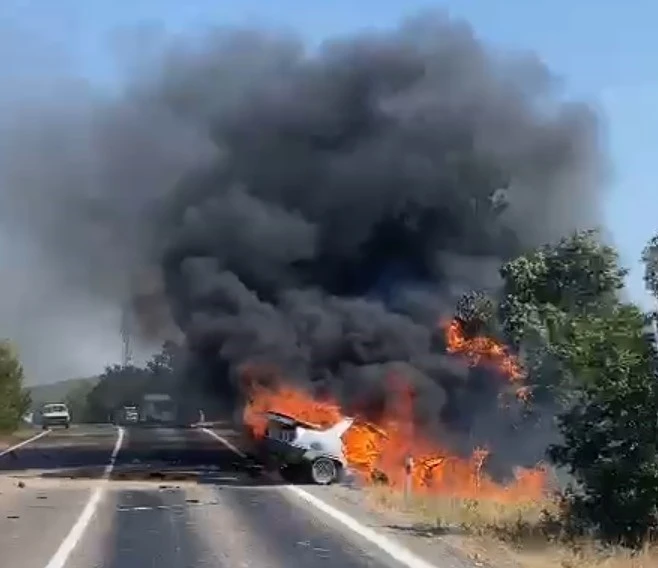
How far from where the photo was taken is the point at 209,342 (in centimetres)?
3272

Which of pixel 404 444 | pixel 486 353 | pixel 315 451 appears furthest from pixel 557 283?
pixel 315 451

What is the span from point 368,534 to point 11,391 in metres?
43.6

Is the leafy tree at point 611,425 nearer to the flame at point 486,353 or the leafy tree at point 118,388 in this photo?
the flame at point 486,353

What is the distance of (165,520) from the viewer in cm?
1773

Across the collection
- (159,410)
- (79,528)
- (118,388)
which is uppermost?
(118,388)

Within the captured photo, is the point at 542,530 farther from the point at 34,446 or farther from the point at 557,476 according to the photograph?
the point at 34,446

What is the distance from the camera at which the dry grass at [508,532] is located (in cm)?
1389

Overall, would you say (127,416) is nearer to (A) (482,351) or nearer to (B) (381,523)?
(A) (482,351)

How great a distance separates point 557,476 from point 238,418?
40.1 feet

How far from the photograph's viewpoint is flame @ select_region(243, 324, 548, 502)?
84.3ft

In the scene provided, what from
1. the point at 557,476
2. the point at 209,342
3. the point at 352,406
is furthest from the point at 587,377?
the point at 209,342

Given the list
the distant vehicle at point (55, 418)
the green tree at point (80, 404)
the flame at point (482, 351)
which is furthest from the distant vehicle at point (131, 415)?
the flame at point (482, 351)

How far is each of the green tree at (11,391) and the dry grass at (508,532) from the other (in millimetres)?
35482

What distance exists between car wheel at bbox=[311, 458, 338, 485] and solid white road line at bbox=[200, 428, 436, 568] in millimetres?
965
